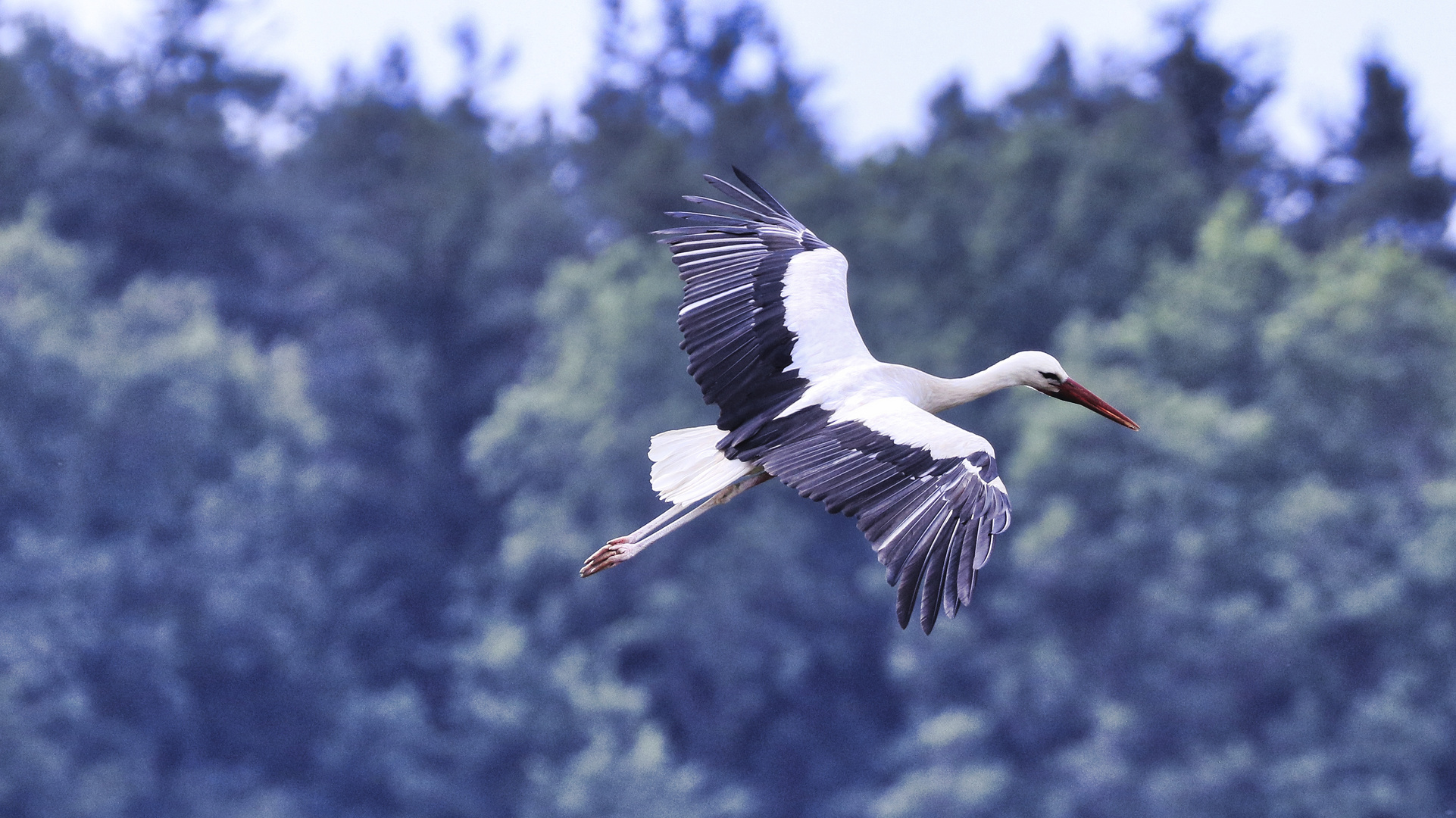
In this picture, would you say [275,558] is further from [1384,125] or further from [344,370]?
[1384,125]

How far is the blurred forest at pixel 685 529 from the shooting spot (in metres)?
30.5

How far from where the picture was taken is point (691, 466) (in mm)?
8289

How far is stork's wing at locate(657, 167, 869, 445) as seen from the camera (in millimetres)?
8078

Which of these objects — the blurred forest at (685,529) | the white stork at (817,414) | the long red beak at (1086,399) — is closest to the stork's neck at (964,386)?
the white stork at (817,414)

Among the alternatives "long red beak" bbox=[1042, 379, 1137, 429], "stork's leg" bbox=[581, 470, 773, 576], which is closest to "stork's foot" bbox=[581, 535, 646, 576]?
"stork's leg" bbox=[581, 470, 773, 576]

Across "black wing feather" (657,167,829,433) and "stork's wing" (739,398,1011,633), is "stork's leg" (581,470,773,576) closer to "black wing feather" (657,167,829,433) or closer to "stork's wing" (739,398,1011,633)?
"black wing feather" (657,167,829,433)

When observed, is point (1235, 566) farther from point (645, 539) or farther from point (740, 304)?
point (645, 539)

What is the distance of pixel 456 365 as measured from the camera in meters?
43.1

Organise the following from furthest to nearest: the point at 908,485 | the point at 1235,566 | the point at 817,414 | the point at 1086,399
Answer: the point at 1235,566 → the point at 1086,399 → the point at 817,414 → the point at 908,485

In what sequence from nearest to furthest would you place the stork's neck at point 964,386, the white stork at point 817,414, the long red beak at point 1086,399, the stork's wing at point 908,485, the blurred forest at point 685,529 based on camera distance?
the stork's wing at point 908,485
the white stork at point 817,414
the stork's neck at point 964,386
the long red beak at point 1086,399
the blurred forest at point 685,529

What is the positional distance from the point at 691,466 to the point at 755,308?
760 mm

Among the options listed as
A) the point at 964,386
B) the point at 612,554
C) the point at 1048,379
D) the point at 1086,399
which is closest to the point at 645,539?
the point at 612,554

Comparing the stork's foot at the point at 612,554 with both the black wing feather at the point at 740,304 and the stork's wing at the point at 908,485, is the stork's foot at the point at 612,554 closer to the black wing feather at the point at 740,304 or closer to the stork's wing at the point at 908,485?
the black wing feather at the point at 740,304

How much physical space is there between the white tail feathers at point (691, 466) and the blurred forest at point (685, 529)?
22.5m
